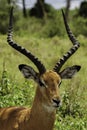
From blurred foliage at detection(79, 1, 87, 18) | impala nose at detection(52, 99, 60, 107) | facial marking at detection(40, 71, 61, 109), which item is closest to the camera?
impala nose at detection(52, 99, 60, 107)

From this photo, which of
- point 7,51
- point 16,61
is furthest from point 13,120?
point 7,51

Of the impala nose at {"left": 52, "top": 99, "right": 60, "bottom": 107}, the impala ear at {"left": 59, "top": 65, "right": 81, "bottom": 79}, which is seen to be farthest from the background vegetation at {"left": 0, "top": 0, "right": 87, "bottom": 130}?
the impala nose at {"left": 52, "top": 99, "right": 60, "bottom": 107}

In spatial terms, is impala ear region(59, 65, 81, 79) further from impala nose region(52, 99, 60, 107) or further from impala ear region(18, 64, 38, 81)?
impala nose region(52, 99, 60, 107)

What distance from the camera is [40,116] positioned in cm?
742

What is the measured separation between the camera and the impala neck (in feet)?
24.1

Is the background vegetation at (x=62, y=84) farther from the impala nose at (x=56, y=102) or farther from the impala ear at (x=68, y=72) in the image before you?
the impala nose at (x=56, y=102)

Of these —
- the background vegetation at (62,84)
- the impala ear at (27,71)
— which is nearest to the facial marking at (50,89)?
the impala ear at (27,71)

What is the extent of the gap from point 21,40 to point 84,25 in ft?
49.5

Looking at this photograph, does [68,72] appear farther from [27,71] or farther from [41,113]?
[41,113]

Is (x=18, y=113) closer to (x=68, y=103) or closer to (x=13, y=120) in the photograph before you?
(x=13, y=120)

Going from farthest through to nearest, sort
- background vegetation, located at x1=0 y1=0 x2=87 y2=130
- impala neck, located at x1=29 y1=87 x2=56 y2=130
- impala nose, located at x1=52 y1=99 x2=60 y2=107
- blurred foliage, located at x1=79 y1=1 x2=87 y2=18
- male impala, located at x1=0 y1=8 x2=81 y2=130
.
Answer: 1. blurred foliage, located at x1=79 y1=1 x2=87 y2=18
2. background vegetation, located at x1=0 y1=0 x2=87 y2=130
3. impala neck, located at x1=29 y1=87 x2=56 y2=130
4. male impala, located at x1=0 y1=8 x2=81 y2=130
5. impala nose, located at x1=52 y1=99 x2=60 y2=107

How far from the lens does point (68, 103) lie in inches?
436

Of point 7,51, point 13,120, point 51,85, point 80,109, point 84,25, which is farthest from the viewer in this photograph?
point 84,25

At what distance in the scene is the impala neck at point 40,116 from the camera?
7.35 meters
